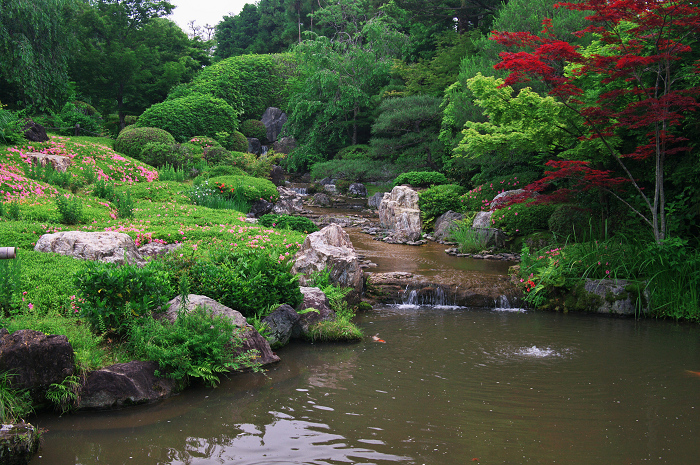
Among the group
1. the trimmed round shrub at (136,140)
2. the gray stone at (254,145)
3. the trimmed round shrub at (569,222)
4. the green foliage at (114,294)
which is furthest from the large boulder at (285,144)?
the green foliage at (114,294)

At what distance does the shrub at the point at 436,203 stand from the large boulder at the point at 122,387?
11675 millimetres

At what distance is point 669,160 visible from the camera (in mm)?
8875

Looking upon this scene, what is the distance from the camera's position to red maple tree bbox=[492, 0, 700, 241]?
758 centimetres

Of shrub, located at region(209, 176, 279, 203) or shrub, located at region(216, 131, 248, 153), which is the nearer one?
shrub, located at region(209, 176, 279, 203)

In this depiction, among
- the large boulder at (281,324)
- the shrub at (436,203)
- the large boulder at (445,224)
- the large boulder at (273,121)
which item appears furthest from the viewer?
the large boulder at (273,121)

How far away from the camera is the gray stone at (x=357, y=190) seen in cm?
2250

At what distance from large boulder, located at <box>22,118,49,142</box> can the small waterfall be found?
11.8 metres

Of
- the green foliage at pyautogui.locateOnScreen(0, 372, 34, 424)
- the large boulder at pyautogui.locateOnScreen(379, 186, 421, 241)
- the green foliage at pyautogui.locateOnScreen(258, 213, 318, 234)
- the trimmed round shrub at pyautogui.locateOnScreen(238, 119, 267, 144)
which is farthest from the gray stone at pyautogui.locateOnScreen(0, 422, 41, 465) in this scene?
the trimmed round shrub at pyautogui.locateOnScreen(238, 119, 267, 144)

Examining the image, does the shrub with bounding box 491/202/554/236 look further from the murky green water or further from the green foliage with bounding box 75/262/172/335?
the green foliage with bounding box 75/262/172/335

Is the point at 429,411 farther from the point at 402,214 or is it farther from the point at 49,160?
the point at 49,160

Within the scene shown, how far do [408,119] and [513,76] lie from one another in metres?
10.4

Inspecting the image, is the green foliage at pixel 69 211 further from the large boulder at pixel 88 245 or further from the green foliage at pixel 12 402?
the green foliage at pixel 12 402

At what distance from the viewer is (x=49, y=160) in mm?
12547

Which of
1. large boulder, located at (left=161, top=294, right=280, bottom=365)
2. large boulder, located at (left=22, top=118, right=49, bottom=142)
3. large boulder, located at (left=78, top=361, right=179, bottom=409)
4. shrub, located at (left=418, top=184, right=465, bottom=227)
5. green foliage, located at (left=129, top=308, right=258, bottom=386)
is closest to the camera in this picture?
large boulder, located at (left=78, top=361, right=179, bottom=409)
